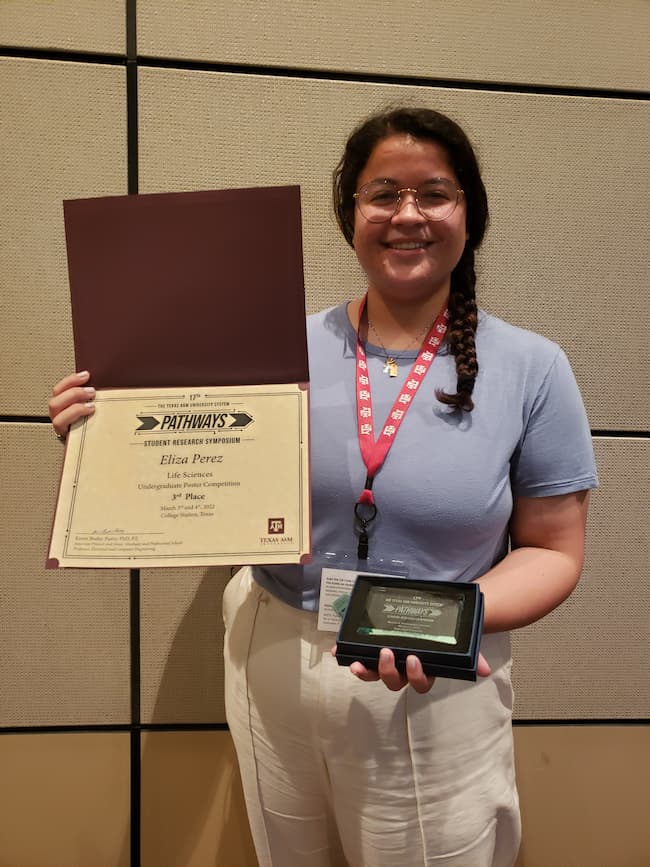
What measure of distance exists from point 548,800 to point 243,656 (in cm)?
95

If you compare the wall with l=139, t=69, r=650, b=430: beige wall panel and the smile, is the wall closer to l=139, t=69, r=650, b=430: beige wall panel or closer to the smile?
l=139, t=69, r=650, b=430: beige wall panel

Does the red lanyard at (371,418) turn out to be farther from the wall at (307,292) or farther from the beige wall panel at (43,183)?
the beige wall panel at (43,183)

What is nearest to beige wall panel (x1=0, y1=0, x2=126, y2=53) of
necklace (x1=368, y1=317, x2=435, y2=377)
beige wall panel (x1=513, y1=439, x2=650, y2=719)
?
necklace (x1=368, y1=317, x2=435, y2=377)

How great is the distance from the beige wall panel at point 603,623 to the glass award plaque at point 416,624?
720 mm

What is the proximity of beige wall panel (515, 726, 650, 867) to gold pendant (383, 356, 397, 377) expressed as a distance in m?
0.95

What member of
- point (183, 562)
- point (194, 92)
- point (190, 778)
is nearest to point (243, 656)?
point (183, 562)

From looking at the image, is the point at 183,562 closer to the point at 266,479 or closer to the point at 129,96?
the point at 266,479

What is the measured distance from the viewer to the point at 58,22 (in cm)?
118

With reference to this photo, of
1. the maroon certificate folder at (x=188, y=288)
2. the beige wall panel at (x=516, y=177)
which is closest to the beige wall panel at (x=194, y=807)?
the maroon certificate folder at (x=188, y=288)

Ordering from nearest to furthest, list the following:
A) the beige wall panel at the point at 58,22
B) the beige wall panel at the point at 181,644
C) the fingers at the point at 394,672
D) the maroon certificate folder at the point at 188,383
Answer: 1. the fingers at the point at 394,672
2. the maroon certificate folder at the point at 188,383
3. the beige wall panel at the point at 58,22
4. the beige wall panel at the point at 181,644

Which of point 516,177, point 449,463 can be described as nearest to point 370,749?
point 449,463

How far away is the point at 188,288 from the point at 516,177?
0.81 metres

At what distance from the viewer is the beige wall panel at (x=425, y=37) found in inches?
46.8

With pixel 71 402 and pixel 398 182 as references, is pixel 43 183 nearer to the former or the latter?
pixel 71 402
